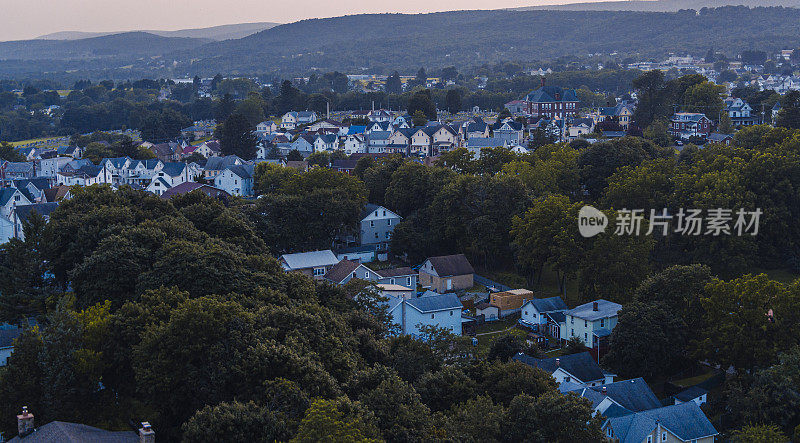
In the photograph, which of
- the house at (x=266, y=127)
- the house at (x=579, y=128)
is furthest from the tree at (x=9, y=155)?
the house at (x=579, y=128)

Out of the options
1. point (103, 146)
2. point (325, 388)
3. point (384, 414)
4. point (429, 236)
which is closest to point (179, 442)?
point (325, 388)

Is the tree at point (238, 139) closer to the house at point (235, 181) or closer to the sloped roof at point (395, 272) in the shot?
the house at point (235, 181)

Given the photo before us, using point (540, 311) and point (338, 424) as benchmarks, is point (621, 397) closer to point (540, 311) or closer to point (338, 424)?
point (540, 311)

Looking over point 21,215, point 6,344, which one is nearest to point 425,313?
point 6,344

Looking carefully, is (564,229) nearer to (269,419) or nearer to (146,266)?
(146,266)

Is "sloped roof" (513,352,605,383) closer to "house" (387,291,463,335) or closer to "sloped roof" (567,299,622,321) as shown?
"sloped roof" (567,299,622,321)

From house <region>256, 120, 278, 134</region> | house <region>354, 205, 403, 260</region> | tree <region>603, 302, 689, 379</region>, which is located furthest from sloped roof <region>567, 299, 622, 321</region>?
house <region>256, 120, 278, 134</region>
